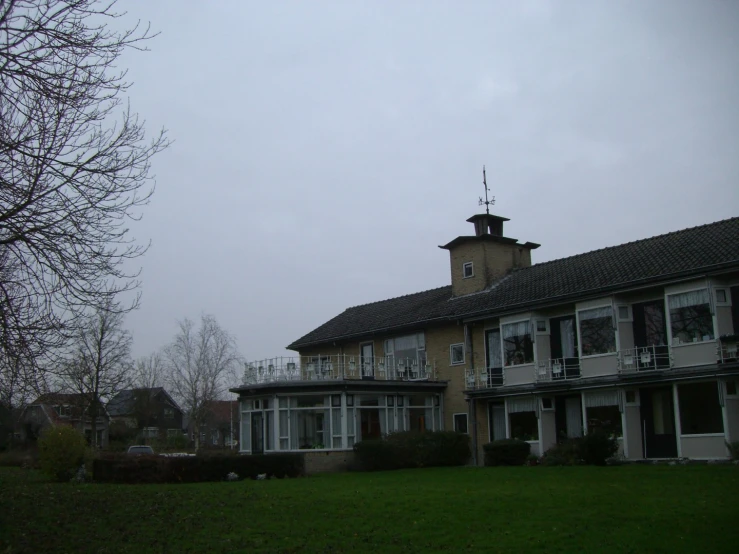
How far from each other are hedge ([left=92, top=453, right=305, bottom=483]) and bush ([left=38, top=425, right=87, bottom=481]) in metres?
Answer: 0.82

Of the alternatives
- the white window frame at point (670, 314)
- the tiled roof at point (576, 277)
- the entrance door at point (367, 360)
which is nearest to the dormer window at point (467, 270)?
the tiled roof at point (576, 277)

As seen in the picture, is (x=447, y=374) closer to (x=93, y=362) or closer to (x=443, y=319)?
(x=443, y=319)

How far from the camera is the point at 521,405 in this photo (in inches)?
1261

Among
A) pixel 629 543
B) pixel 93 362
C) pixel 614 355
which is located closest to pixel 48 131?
pixel 629 543

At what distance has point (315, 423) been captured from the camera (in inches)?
1305

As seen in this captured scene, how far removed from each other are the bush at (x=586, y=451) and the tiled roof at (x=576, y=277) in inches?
225

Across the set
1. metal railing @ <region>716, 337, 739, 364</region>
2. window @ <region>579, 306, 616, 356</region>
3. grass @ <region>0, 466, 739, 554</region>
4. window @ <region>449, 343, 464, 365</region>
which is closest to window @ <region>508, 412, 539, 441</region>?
window @ <region>579, 306, 616, 356</region>

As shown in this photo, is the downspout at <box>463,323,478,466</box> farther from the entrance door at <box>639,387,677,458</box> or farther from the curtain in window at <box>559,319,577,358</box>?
the entrance door at <box>639,387,677,458</box>

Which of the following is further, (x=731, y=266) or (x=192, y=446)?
(x=192, y=446)

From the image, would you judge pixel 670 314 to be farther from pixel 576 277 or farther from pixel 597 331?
pixel 576 277

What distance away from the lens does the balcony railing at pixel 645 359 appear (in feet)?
89.1

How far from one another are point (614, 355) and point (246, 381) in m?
16.0

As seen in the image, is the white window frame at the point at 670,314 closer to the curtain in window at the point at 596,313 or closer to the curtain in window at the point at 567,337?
the curtain in window at the point at 596,313

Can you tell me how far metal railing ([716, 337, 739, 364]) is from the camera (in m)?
24.8
